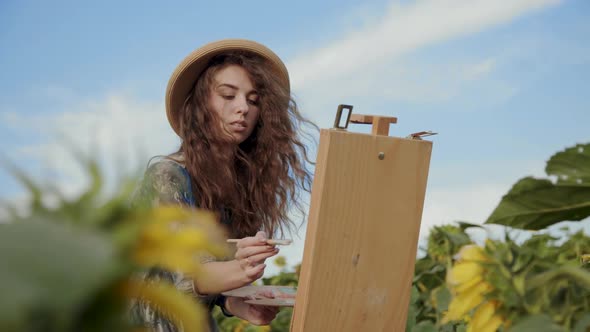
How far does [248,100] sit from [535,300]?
2.25m

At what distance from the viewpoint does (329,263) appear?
6.28 feet

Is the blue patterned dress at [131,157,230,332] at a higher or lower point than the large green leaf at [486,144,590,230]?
lower

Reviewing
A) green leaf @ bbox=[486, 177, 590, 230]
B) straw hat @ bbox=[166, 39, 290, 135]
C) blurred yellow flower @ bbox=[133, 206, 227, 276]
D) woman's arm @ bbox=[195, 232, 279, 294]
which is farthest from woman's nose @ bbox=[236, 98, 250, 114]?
blurred yellow flower @ bbox=[133, 206, 227, 276]

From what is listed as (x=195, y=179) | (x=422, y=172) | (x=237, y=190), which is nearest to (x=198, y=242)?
(x=422, y=172)

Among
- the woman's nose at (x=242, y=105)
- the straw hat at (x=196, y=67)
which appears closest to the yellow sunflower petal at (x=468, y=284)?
the woman's nose at (x=242, y=105)

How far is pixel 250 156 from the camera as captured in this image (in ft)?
11.2

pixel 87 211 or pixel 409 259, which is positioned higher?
pixel 87 211

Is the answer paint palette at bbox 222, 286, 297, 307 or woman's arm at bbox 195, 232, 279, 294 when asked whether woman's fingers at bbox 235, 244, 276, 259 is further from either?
paint palette at bbox 222, 286, 297, 307

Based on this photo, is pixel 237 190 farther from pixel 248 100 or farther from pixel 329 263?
pixel 329 263

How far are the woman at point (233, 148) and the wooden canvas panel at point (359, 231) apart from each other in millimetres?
856

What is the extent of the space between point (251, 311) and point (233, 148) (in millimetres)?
740

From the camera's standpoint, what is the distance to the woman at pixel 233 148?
2938mm

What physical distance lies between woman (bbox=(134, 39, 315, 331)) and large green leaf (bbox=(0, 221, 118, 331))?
7.02 ft

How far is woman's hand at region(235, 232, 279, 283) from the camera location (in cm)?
241
